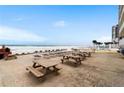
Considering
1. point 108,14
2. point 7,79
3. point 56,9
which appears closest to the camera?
point 7,79

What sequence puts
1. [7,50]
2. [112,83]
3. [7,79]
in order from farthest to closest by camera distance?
[7,50] → [7,79] → [112,83]

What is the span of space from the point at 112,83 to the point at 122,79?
0.37m

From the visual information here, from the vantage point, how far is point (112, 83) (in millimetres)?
2535
